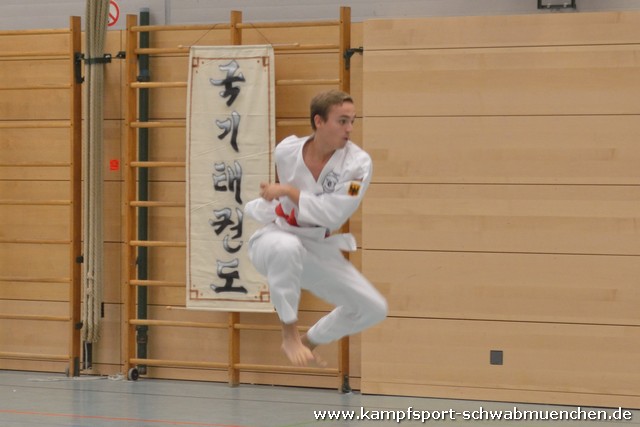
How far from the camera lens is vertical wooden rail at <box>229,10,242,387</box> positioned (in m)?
9.04

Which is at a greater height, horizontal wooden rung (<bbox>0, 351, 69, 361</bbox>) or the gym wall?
the gym wall

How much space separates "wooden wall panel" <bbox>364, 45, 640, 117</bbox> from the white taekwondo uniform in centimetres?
289

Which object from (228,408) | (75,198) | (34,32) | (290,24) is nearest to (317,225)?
(228,408)

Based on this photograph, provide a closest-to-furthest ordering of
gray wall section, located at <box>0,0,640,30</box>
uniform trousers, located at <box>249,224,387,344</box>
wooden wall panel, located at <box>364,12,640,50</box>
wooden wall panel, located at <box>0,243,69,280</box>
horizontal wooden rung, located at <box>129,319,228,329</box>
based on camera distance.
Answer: uniform trousers, located at <box>249,224,387,344</box> → wooden wall panel, located at <box>364,12,640,50</box> → gray wall section, located at <box>0,0,640,30</box> → horizontal wooden rung, located at <box>129,319,228,329</box> → wooden wall panel, located at <box>0,243,69,280</box>

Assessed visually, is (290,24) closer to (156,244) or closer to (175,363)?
(156,244)

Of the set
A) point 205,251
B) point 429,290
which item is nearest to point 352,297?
point 429,290

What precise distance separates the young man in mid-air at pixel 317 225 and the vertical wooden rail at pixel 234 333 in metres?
3.21

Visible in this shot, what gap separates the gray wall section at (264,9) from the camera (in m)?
8.66

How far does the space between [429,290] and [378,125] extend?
1326 mm

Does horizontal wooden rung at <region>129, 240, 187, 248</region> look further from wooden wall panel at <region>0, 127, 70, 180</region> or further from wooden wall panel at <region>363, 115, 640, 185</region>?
wooden wall panel at <region>363, 115, 640, 185</region>

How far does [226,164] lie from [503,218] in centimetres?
224

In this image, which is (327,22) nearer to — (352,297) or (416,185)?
(416,185)

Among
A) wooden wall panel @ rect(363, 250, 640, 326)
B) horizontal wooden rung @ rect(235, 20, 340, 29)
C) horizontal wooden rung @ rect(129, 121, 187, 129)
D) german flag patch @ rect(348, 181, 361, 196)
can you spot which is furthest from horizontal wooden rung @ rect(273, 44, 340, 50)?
german flag patch @ rect(348, 181, 361, 196)

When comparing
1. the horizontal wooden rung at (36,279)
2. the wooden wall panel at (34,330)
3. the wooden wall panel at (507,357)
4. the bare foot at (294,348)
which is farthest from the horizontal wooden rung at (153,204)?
the bare foot at (294,348)
